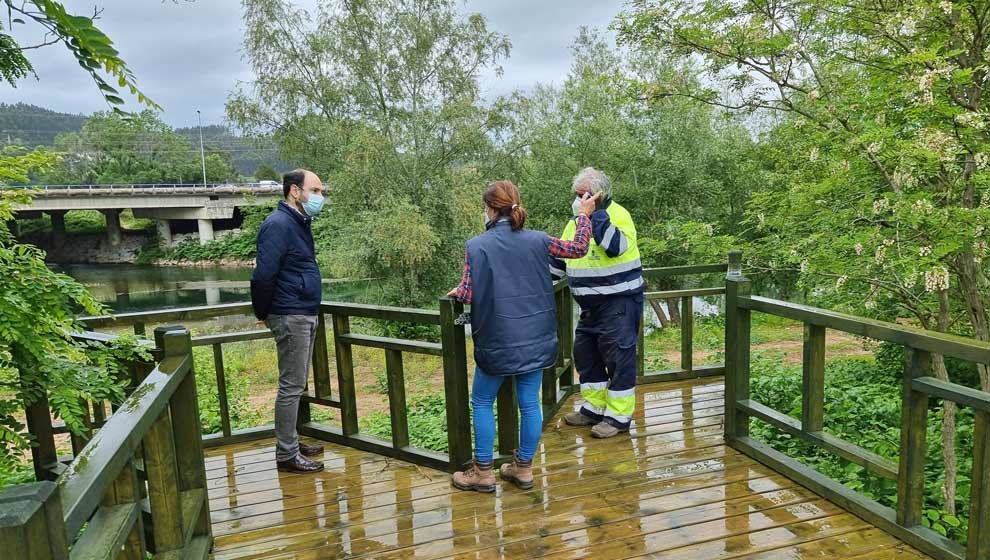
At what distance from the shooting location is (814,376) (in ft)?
10.6

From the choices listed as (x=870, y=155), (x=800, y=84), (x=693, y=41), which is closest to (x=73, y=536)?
(x=870, y=155)

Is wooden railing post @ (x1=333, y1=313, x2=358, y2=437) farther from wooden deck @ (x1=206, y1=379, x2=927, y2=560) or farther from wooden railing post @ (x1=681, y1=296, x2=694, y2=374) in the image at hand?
wooden railing post @ (x1=681, y1=296, x2=694, y2=374)

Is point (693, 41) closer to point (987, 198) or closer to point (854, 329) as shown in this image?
point (987, 198)

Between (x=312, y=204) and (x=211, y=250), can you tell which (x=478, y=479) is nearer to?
(x=312, y=204)

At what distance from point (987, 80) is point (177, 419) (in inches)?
198

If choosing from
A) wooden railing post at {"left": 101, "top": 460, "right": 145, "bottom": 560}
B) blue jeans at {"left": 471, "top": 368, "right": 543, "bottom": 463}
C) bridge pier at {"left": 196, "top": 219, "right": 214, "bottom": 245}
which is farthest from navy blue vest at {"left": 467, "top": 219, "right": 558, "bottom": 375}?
bridge pier at {"left": 196, "top": 219, "right": 214, "bottom": 245}

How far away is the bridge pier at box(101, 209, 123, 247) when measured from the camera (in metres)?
41.1

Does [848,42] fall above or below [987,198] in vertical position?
above

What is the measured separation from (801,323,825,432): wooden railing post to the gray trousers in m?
2.65

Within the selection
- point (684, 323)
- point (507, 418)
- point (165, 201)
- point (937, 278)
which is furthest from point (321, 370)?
point (165, 201)

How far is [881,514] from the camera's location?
2.88 m

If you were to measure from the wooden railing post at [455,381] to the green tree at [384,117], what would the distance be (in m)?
11.5

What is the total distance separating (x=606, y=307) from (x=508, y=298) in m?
1.08

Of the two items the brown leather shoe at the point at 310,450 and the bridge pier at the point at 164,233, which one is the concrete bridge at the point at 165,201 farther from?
the brown leather shoe at the point at 310,450
